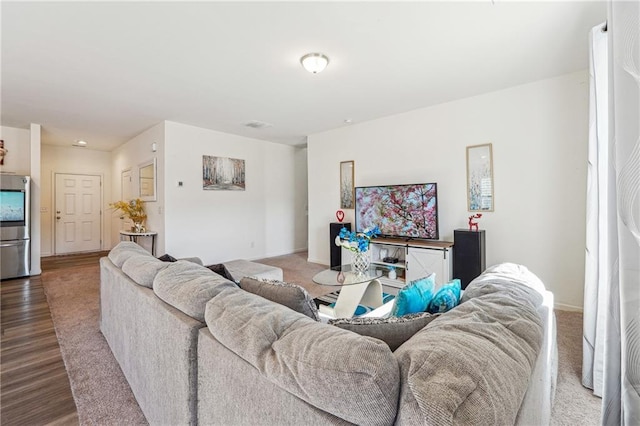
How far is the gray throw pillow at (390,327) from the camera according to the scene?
974 millimetres

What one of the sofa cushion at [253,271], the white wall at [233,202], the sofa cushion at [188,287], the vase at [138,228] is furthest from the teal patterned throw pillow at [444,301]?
the vase at [138,228]

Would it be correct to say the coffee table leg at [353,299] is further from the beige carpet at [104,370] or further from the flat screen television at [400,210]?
the flat screen television at [400,210]

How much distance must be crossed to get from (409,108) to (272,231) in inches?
144

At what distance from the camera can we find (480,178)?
12.2ft

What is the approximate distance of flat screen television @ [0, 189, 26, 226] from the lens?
14.2 feet

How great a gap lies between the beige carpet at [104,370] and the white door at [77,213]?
12.2 ft

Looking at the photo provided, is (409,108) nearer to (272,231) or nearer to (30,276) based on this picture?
(272,231)

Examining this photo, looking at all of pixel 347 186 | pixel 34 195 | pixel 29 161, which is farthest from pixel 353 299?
pixel 29 161

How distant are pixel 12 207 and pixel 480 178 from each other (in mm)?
6667

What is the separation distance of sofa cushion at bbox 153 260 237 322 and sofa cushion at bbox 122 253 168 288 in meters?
0.14

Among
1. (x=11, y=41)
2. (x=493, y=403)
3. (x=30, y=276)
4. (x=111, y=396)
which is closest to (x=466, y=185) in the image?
(x=493, y=403)

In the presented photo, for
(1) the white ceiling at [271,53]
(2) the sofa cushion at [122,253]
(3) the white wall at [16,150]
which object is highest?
(1) the white ceiling at [271,53]

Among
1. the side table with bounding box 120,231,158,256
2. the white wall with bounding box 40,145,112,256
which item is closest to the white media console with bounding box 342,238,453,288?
the side table with bounding box 120,231,158,256

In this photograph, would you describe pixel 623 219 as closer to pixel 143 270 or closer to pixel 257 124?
pixel 143 270
